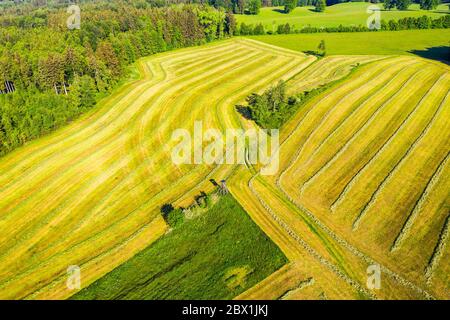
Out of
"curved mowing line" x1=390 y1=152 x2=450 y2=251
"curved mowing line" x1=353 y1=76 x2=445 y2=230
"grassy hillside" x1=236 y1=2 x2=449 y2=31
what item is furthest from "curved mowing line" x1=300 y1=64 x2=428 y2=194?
"grassy hillside" x1=236 y1=2 x2=449 y2=31

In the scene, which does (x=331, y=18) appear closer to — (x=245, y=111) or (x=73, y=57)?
(x=245, y=111)

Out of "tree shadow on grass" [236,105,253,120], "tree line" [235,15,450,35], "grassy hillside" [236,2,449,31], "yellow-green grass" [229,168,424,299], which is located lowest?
"yellow-green grass" [229,168,424,299]

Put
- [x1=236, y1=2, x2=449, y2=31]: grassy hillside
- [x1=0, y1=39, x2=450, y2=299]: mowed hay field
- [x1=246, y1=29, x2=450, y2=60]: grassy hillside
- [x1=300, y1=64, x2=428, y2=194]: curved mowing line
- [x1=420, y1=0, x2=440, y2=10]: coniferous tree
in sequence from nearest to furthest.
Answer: [x1=0, y1=39, x2=450, y2=299]: mowed hay field, [x1=300, y1=64, x2=428, y2=194]: curved mowing line, [x1=246, y1=29, x2=450, y2=60]: grassy hillside, [x1=236, y1=2, x2=449, y2=31]: grassy hillside, [x1=420, y1=0, x2=440, y2=10]: coniferous tree

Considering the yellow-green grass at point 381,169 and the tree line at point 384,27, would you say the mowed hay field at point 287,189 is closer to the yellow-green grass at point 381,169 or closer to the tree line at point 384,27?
the yellow-green grass at point 381,169

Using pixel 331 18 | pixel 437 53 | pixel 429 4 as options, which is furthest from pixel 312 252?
pixel 429 4

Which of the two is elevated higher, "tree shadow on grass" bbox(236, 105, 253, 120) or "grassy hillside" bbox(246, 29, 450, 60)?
"grassy hillside" bbox(246, 29, 450, 60)

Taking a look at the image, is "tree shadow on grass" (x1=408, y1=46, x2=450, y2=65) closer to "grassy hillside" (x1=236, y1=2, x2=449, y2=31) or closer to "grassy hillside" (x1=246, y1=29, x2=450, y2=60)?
"grassy hillside" (x1=246, y1=29, x2=450, y2=60)
